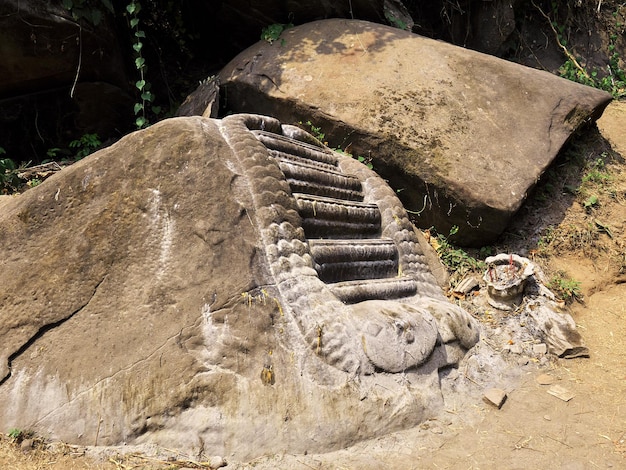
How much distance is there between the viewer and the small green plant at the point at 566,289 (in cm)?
393

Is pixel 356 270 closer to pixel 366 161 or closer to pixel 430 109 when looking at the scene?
pixel 366 161

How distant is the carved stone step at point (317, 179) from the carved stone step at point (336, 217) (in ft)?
0.28

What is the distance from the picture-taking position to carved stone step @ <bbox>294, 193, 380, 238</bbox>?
9.95 ft

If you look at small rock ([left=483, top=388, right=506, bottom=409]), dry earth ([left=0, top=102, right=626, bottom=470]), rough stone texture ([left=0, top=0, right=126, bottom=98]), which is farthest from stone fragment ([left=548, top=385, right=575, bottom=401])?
rough stone texture ([left=0, top=0, right=126, bottom=98])

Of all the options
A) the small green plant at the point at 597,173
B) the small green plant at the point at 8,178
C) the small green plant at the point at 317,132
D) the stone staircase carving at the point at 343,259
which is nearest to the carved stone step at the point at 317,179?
the stone staircase carving at the point at 343,259

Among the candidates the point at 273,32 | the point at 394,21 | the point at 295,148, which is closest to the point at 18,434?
the point at 295,148

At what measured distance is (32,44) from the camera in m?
4.50

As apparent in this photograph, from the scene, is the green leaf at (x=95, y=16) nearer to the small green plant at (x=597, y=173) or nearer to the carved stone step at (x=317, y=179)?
the carved stone step at (x=317, y=179)

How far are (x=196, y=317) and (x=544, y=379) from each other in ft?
6.93

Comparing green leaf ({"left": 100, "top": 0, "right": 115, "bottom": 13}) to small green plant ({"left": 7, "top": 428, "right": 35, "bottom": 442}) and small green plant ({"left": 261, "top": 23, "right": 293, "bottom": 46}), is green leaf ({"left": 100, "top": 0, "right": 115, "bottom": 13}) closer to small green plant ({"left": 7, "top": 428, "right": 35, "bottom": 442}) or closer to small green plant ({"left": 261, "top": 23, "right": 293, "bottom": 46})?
small green plant ({"left": 261, "top": 23, "right": 293, "bottom": 46})

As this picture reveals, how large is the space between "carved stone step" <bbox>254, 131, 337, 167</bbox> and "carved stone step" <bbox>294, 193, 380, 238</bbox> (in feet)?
1.43

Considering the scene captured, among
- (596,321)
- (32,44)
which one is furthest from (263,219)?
(32,44)

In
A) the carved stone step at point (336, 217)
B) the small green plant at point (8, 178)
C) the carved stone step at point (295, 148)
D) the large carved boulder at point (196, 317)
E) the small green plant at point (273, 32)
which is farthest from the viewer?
the small green plant at point (273, 32)

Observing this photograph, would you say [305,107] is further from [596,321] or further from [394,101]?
[596,321]
